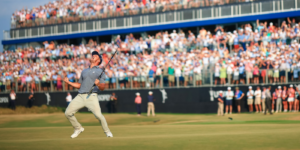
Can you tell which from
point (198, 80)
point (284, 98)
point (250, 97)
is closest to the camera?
point (284, 98)

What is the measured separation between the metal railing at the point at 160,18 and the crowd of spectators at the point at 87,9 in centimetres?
46

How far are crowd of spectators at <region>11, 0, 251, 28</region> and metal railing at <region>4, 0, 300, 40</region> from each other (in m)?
0.46

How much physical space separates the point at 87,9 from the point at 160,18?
9057 mm

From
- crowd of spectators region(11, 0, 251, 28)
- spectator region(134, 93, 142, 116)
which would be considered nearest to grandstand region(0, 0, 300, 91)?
A: crowd of spectators region(11, 0, 251, 28)

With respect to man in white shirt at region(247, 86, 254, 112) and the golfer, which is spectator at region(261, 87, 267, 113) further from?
the golfer

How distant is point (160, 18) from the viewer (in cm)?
3778

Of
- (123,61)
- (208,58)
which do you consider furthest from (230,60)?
(123,61)

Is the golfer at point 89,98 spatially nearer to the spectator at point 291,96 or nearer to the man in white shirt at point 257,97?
the man in white shirt at point 257,97

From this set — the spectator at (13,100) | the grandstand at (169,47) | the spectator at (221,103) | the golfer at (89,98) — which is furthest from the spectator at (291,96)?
the spectator at (13,100)

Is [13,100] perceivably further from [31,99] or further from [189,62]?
[189,62]

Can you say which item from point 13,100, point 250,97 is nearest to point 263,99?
point 250,97

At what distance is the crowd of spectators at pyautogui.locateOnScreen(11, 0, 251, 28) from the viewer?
121 feet

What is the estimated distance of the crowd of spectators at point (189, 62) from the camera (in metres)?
25.3

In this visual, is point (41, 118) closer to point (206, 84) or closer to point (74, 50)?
→ point (206, 84)
